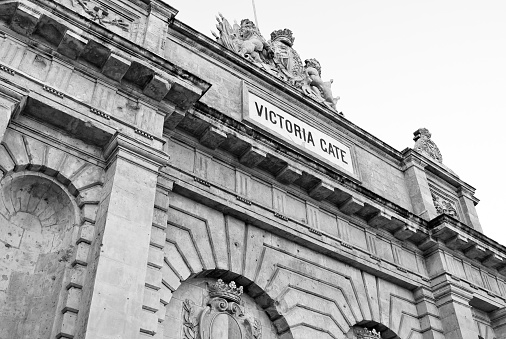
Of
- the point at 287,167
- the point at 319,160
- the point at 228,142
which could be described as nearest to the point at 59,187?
the point at 228,142

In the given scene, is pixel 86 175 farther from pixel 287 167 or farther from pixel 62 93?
pixel 287 167

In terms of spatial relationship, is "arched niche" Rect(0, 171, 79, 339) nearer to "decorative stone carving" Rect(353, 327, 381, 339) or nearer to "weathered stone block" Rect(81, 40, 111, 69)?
"weathered stone block" Rect(81, 40, 111, 69)

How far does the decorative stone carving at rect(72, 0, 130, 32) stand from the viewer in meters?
11.5

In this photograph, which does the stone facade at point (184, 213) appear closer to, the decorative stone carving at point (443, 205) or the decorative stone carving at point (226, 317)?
the decorative stone carving at point (226, 317)

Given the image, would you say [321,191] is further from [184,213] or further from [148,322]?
[148,322]

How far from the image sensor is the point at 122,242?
8.58m

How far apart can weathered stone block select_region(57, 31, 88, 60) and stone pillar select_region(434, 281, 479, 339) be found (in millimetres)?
10164

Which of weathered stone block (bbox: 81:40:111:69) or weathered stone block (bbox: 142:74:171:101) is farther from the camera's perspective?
weathered stone block (bbox: 142:74:171:101)

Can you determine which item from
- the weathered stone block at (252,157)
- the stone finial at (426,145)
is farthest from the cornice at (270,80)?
the weathered stone block at (252,157)

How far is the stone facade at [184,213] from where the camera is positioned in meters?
8.58

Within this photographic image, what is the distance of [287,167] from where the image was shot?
12594 mm

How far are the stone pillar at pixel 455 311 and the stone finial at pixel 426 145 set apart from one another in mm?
5418

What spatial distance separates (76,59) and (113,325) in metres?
4.91

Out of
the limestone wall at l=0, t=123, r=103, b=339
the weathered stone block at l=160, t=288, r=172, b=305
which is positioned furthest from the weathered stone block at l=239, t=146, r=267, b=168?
the weathered stone block at l=160, t=288, r=172, b=305
